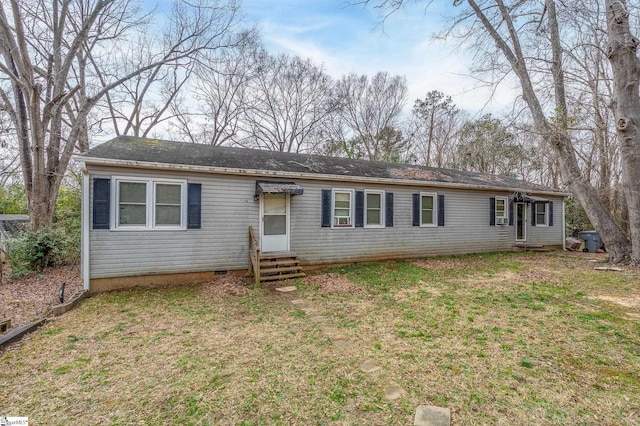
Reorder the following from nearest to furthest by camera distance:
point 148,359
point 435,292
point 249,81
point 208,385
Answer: point 208,385 < point 148,359 < point 435,292 < point 249,81

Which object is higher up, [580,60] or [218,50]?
[218,50]

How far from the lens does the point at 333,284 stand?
23.6ft

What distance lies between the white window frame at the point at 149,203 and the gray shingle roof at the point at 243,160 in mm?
Result: 439

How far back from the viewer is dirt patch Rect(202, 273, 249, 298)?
21.1ft

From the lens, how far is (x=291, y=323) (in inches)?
186

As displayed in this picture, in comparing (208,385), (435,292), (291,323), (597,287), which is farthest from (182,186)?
(597,287)

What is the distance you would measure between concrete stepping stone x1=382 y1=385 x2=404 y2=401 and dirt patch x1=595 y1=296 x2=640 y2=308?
5.43m

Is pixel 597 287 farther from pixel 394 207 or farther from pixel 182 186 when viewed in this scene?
pixel 182 186

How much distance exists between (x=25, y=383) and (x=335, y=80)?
22526mm

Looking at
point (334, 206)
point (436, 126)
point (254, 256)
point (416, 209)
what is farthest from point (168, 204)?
point (436, 126)

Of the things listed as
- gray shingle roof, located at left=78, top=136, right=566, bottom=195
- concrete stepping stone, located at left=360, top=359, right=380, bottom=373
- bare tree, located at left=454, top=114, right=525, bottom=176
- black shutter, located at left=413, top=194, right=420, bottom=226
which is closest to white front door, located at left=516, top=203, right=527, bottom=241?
gray shingle roof, located at left=78, top=136, right=566, bottom=195

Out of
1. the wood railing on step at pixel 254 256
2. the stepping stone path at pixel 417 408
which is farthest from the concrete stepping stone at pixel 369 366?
the wood railing on step at pixel 254 256

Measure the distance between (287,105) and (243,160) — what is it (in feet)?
45.8

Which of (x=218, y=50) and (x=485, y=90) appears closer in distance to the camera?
(x=485, y=90)
